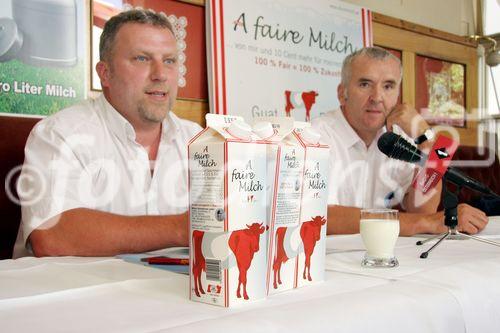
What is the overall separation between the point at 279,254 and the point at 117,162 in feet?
3.45

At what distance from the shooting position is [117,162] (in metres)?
1.69

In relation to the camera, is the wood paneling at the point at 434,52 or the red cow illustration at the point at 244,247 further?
the wood paneling at the point at 434,52

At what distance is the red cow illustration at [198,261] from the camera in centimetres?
68

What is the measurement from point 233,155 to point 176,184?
118cm

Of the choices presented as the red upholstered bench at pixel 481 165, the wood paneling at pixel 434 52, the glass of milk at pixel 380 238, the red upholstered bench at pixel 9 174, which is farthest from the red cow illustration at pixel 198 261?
the wood paneling at pixel 434 52

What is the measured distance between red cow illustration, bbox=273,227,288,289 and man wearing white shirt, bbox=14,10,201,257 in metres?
0.51

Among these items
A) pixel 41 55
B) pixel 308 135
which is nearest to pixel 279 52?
pixel 41 55

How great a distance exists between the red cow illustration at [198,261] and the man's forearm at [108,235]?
20.9 inches

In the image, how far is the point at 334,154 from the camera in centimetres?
218

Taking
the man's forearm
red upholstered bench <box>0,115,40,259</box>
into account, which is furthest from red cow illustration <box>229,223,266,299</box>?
red upholstered bench <box>0,115,40,259</box>

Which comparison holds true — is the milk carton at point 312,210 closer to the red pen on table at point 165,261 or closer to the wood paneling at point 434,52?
the red pen on table at point 165,261

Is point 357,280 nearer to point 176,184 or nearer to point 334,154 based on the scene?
point 176,184

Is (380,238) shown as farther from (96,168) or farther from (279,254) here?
(96,168)

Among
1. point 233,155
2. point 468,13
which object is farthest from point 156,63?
point 468,13
